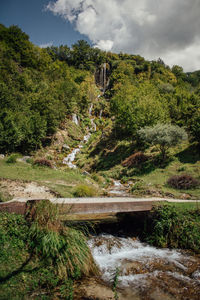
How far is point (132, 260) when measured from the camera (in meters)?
6.36

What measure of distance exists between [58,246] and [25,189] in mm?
7683

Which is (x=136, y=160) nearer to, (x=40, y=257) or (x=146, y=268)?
(x=146, y=268)

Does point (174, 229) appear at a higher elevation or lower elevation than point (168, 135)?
lower

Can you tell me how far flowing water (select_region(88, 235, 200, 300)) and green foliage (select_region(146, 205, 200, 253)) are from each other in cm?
39

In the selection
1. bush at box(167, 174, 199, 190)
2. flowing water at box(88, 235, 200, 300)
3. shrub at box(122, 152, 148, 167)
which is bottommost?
flowing water at box(88, 235, 200, 300)

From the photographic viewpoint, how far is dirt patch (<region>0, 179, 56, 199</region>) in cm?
1042

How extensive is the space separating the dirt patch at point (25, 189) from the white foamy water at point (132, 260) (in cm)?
474

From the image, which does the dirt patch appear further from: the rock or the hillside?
the rock

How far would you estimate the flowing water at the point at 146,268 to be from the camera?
4742 millimetres

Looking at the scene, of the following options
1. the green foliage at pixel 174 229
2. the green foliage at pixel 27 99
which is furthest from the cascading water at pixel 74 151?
the green foliage at pixel 174 229

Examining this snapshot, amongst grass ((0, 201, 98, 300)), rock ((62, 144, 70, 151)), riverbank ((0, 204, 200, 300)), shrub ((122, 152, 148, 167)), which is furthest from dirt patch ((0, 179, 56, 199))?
rock ((62, 144, 70, 151))

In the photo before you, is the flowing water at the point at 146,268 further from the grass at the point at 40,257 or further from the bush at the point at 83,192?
the bush at the point at 83,192

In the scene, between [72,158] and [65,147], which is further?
[65,147]

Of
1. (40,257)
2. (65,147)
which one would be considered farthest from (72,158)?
(40,257)
